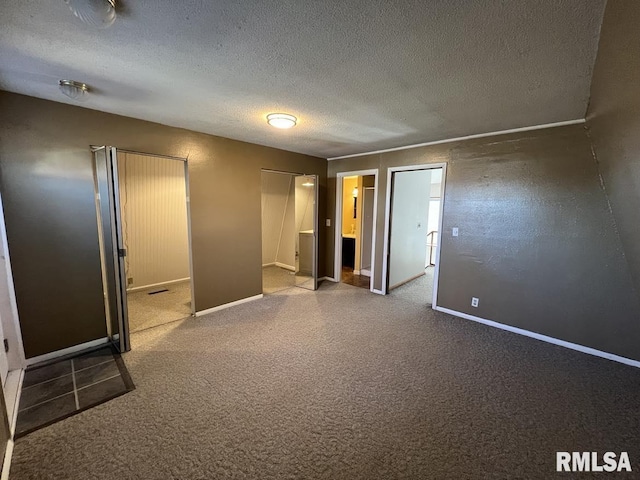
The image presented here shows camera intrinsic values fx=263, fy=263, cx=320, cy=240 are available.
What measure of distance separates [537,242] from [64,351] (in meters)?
5.07

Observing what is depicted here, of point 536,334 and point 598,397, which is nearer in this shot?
point 598,397

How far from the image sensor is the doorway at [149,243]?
2.74 metres

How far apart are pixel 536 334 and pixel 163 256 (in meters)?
5.56

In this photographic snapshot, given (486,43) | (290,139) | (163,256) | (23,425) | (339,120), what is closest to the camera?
(486,43)

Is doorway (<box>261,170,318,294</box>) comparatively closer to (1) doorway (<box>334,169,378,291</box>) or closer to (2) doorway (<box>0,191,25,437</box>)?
(1) doorway (<box>334,169,378,291</box>)

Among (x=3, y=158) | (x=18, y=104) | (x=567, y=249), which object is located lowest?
(x=567, y=249)

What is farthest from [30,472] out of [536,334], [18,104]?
[536,334]

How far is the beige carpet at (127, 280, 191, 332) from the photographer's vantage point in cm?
330

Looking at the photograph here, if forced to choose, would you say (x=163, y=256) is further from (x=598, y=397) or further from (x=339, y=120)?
(x=598, y=397)

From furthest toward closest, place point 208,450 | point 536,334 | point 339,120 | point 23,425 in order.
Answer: point 536,334 < point 339,120 < point 23,425 < point 208,450

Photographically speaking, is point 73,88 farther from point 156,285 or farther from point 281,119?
point 156,285

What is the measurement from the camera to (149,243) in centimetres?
446

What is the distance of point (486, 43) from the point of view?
144 cm

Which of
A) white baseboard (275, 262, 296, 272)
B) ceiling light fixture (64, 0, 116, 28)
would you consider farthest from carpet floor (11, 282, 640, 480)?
white baseboard (275, 262, 296, 272)
